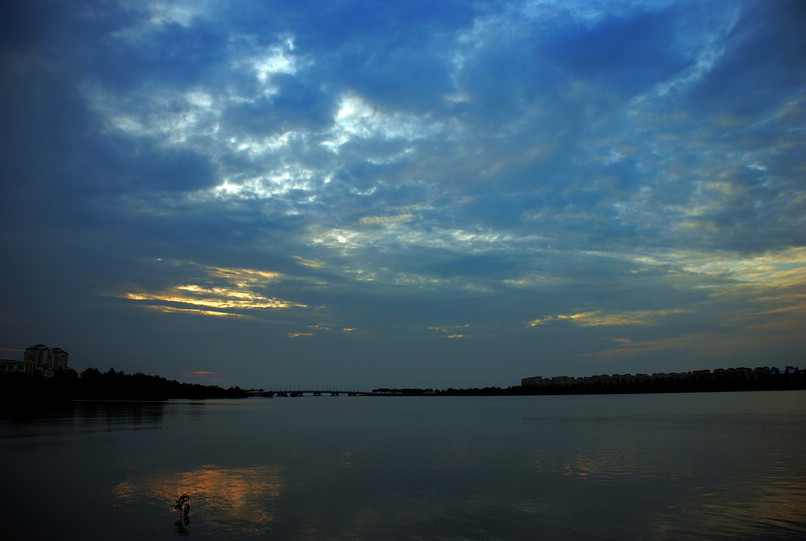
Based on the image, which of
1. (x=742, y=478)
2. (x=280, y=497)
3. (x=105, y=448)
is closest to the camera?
(x=280, y=497)

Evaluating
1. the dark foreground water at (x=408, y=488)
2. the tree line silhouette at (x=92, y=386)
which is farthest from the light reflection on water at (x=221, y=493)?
the tree line silhouette at (x=92, y=386)

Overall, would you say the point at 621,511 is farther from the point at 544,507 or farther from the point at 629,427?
the point at 629,427

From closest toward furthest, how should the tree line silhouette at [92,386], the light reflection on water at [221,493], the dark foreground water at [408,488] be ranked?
the dark foreground water at [408,488]
the light reflection on water at [221,493]
the tree line silhouette at [92,386]

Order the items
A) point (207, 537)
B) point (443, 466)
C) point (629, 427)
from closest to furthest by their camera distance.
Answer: point (207, 537) → point (443, 466) → point (629, 427)

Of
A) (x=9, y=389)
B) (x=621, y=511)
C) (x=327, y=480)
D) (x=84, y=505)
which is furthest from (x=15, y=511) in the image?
(x=9, y=389)

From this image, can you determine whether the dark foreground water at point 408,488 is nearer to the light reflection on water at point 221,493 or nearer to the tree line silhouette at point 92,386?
the light reflection on water at point 221,493

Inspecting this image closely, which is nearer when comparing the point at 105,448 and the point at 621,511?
the point at 621,511

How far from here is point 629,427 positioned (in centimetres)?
4997

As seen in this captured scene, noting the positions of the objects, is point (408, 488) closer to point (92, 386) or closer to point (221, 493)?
point (221, 493)

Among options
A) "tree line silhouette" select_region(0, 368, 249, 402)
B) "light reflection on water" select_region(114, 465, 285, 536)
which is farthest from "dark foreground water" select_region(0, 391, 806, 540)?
"tree line silhouette" select_region(0, 368, 249, 402)

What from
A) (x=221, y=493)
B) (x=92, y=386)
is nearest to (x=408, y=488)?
(x=221, y=493)

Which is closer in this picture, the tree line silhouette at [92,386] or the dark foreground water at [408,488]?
the dark foreground water at [408,488]

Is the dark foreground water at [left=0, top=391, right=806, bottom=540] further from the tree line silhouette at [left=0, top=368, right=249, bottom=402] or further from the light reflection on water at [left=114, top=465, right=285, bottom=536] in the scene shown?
the tree line silhouette at [left=0, top=368, right=249, bottom=402]

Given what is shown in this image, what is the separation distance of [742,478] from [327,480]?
1944 centimetres
